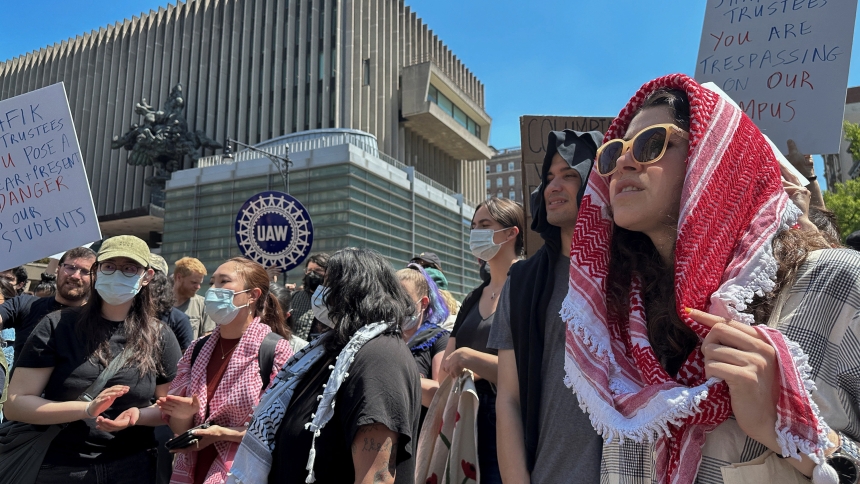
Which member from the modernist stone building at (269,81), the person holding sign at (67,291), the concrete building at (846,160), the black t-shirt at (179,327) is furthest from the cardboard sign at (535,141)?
the concrete building at (846,160)

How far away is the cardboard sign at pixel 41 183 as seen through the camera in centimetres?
383

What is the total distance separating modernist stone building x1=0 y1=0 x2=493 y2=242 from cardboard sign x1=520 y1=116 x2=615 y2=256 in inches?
A: 1231

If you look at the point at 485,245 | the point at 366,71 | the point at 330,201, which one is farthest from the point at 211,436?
the point at 366,71

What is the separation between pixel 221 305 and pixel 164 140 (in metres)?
37.5

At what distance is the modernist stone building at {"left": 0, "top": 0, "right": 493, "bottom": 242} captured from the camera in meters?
35.7

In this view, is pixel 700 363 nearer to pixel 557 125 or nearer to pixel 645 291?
pixel 645 291

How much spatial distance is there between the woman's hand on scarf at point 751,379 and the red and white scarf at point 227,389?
8.00 ft

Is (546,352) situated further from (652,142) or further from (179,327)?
(179,327)

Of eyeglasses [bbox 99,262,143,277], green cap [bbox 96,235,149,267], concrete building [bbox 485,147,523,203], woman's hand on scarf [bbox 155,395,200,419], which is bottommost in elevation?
woman's hand on scarf [bbox 155,395,200,419]

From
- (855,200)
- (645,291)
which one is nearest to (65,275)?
(645,291)

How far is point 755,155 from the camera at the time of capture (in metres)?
1.53

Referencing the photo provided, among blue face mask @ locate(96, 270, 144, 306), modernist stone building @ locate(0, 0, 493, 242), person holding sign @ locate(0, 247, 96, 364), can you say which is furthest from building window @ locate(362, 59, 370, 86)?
blue face mask @ locate(96, 270, 144, 306)

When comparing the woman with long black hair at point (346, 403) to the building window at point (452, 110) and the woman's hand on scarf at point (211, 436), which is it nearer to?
the woman's hand on scarf at point (211, 436)

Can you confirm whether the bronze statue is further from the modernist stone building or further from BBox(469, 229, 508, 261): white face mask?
BBox(469, 229, 508, 261): white face mask
